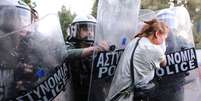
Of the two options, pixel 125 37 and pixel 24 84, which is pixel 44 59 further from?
pixel 125 37

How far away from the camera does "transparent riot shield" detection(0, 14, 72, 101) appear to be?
445 centimetres

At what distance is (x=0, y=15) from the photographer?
4.79m

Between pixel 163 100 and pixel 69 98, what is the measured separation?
2.95ft

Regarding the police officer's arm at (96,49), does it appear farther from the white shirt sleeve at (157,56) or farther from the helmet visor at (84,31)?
the white shirt sleeve at (157,56)

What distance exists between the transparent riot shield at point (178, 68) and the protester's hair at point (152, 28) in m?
0.26

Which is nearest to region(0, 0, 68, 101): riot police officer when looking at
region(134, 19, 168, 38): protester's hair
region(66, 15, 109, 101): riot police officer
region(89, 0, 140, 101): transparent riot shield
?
region(66, 15, 109, 101): riot police officer

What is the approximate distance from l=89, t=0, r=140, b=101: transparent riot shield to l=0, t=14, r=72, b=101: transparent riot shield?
Answer: 296mm

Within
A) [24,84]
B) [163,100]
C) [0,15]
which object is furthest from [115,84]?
[0,15]

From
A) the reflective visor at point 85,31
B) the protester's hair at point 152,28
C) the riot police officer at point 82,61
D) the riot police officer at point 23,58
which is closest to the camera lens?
the riot police officer at point 23,58

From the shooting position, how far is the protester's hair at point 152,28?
16.0ft

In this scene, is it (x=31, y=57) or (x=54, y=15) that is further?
(x=54, y=15)

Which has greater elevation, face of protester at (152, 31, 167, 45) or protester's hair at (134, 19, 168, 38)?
protester's hair at (134, 19, 168, 38)

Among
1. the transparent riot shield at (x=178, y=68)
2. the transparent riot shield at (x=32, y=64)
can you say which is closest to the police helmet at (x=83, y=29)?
the transparent riot shield at (x=32, y=64)

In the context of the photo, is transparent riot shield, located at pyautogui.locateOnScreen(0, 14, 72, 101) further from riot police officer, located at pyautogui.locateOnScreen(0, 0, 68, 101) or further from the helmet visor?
the helmet visor
